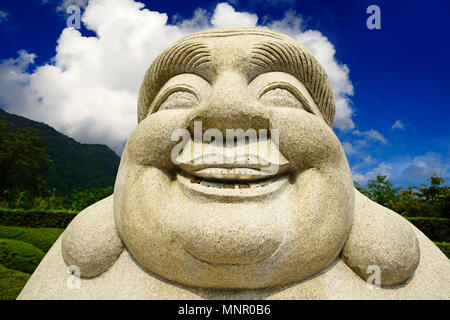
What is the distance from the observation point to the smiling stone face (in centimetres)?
226

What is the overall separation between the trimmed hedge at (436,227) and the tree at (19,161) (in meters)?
23.3

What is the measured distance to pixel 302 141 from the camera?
2584 millimetres

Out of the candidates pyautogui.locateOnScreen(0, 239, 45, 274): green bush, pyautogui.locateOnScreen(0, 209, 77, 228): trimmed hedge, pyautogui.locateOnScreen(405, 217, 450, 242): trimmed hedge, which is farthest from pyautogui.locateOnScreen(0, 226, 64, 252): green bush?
pyautogui.locateOnScreen(405, 217, 450, 242): trimmed hedge

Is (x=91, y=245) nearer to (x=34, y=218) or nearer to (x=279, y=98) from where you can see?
(x=279, y=98)

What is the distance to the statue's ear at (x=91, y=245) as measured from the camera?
2.68 metres

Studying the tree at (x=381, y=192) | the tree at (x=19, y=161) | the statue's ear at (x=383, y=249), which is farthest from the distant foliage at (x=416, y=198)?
the tree at (x=19, y=161)

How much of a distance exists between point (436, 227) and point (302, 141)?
807 cm

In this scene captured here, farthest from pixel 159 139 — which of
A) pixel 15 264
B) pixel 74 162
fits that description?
pixel 74 162

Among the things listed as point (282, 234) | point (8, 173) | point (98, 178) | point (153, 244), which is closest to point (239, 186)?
point (282, 234)

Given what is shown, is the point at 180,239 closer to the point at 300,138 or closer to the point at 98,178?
the point at 300,138

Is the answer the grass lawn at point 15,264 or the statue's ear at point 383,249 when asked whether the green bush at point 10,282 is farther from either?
the statue's ear at point 383,249

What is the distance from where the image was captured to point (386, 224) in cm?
265

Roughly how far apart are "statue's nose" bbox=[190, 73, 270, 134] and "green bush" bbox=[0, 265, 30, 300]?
3.62m

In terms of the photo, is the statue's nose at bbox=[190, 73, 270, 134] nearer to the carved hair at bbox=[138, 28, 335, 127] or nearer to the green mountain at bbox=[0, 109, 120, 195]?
the carved hair at bbox=[138, 28, 335, 127]
